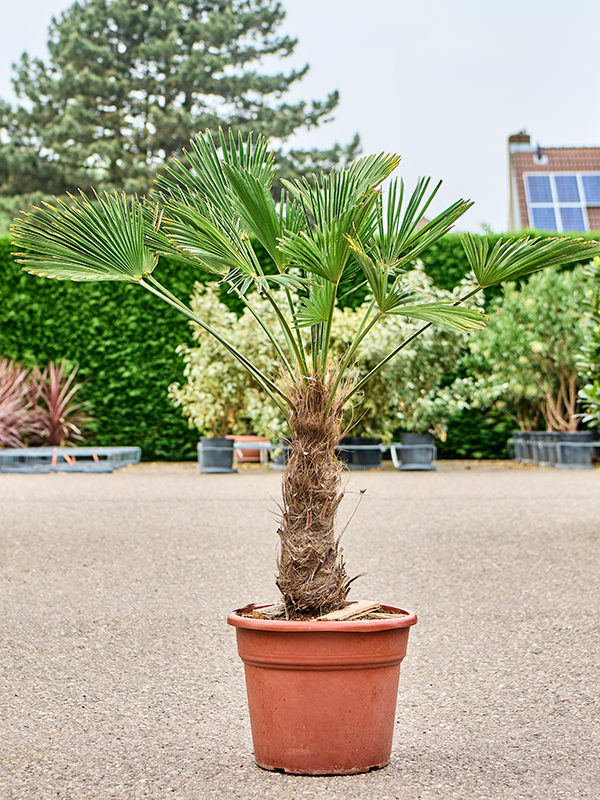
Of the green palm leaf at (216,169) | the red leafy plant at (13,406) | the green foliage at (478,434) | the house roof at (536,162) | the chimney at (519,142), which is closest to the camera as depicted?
the green palm leaf at (216,169)

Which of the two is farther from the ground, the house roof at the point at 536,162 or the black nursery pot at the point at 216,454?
the house roof at the point at 536,162

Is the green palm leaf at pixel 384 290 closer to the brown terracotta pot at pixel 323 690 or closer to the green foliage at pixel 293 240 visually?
the green foliage at pixel 293 240

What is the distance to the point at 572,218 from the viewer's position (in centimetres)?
2169

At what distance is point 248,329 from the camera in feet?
36.3

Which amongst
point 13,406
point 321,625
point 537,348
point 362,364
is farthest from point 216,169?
point 13,406

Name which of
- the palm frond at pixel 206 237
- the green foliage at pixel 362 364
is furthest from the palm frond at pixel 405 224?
the green foliage at pixel 362 364

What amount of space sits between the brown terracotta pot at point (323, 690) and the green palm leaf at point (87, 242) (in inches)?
46.3

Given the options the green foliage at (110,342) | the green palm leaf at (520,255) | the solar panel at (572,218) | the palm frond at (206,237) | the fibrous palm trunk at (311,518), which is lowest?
the fibrous palm trunk at (311,518)

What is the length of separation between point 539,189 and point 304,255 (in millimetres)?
22102

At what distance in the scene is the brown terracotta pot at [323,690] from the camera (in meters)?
2.21

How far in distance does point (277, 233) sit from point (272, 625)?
1166 mm

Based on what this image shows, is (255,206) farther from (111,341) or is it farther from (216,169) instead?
(111,341)

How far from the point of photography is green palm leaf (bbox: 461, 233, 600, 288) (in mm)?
2531

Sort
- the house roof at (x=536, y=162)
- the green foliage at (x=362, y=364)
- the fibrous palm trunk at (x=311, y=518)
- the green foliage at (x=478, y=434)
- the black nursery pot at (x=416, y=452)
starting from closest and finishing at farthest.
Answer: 1. the fibrous palm trunk at (x=311, y=518)
2. the green foliage at (x=362, y=364)
3. the black nursery pot at (x=416, y=452)
4. the green foliage at (x=478, y=434)
5. the house roof at (x=536, y=162)
